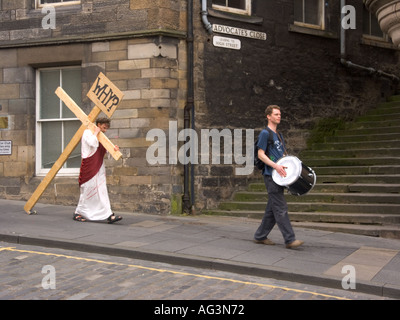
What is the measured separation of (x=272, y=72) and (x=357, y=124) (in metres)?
2.79

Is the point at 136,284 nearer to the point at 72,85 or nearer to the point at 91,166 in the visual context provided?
the point at 91,166

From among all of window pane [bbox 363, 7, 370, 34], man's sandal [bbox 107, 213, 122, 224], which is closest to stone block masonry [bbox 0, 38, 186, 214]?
man's sandal [bbox 107, 213, 122, 224]

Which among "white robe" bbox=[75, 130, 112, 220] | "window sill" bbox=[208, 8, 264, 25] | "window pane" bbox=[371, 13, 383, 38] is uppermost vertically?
"window pane" bbox=[371, 13, 383, 38]

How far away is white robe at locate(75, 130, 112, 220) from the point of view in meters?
9.16

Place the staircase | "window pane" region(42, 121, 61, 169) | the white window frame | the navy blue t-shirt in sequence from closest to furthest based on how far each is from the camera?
the navy blue t-shirt
the staircase
the white window frame
"window pane" region(42, 121, 61, 169)

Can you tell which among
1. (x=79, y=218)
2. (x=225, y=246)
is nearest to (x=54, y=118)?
(x=79, y=218)

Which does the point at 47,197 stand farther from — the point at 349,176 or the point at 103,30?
the point at 349,176

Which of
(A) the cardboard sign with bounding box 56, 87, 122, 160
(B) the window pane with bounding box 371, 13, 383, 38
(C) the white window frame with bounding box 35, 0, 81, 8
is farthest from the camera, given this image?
(B) the window pane with bounding box 371, 13, 383, 38

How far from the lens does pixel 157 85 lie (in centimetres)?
1071

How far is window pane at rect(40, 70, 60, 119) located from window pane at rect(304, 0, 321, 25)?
6.31 metres

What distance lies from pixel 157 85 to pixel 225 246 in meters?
4.32

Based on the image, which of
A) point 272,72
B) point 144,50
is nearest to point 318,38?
point 272,72

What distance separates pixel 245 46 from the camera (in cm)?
1171

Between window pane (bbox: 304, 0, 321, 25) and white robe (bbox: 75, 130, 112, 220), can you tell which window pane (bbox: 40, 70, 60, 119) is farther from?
window pane (bbox: 304, 0, 321, 25)
